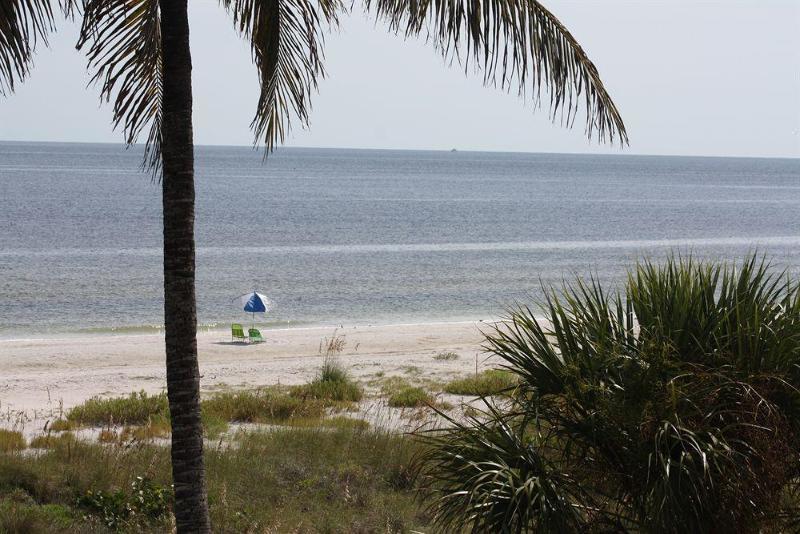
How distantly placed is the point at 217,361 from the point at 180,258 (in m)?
14.1

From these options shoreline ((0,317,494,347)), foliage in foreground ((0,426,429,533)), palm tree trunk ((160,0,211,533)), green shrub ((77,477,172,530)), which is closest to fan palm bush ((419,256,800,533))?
palm tree trunk ((160,0,211,533))

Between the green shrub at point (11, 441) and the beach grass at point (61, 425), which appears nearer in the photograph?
the green shrub at point (11, 441)

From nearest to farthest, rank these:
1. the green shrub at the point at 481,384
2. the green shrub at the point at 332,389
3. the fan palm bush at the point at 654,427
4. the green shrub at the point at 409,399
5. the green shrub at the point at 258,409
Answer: the fan palm bush at the point at 654,427, the green shrub at the point at 258,409, the green shrub at the point at 409,399, the green shrub at the point at 332,389, the green shrub at the point at 481,384

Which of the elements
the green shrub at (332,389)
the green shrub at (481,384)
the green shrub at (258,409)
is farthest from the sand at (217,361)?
the green shrub at (258,409)

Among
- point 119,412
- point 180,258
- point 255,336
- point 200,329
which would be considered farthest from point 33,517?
point 200,329

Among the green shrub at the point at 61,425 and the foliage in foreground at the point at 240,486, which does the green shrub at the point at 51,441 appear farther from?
the green shrub at the point at 61,425

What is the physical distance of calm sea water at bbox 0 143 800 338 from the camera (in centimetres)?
3005

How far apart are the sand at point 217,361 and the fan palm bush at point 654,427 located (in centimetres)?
886

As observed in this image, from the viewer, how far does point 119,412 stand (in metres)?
12.0

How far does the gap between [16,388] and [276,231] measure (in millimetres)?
42541

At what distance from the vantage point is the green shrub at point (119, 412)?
38.6 ft

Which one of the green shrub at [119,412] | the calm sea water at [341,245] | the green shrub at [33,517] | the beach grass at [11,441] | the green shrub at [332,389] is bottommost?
the calm sea water at [341,245]

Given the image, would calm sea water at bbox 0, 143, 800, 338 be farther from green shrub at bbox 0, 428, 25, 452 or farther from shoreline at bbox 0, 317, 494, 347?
green shrub at bbox 0, 428, 25, 452

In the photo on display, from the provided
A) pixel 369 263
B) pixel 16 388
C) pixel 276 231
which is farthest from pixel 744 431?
pixel 276 231
